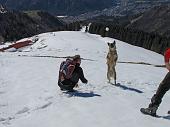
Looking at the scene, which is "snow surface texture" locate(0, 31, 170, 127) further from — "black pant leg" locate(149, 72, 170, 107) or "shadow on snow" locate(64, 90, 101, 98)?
"black pant leg" locate(149, 72, 170, 107)

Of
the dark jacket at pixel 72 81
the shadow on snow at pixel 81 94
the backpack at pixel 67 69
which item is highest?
the backpack at pixel 67 69

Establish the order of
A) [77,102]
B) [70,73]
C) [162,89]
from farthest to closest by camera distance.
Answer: [70,73], [77,102], [162,89]

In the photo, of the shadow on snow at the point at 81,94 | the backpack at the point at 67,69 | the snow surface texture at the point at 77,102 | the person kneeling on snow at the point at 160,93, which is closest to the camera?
the person kneeling on snow at the point at 160,93

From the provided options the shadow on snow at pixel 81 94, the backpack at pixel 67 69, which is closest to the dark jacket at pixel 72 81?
the backpack at pixel 67 69

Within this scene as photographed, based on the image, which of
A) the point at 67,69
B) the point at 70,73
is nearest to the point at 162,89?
the point at 70,73

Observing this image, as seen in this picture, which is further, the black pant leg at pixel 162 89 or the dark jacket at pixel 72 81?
the dark jacket at pixel 72 81

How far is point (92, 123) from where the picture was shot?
13.1 meters

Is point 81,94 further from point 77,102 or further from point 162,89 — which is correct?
point 162,89

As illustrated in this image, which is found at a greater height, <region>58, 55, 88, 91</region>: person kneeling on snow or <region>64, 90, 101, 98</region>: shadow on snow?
<region>58, 55, 88, 91</region>: person kneeling on snow

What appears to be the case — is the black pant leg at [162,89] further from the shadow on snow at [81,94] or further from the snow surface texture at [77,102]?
the shadow on snow at [81,94]

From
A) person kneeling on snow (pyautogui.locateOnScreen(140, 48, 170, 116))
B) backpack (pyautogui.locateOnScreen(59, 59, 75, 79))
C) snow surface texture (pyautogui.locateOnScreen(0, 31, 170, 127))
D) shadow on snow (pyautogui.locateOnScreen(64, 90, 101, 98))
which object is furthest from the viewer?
backpack (pyautogui.locateOnScreen(59, 59, 75, 79))

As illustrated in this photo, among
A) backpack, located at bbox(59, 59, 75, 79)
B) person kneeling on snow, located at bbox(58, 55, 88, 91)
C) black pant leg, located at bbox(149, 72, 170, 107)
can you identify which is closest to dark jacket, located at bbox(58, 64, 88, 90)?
person kneeling on snow, located at bbox(58, 55, 88, 91)

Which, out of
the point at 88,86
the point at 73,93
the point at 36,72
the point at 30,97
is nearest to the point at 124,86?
the point at 88,86

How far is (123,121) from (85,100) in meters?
3.09
